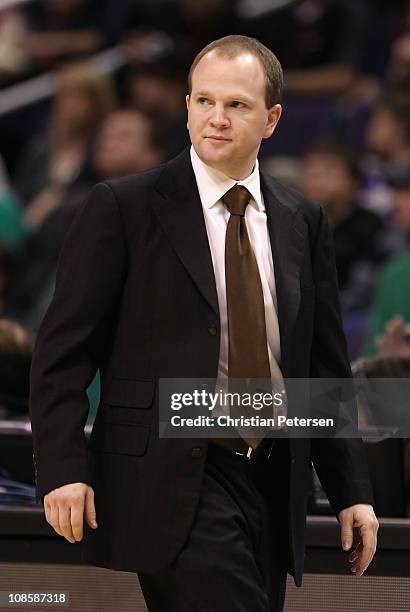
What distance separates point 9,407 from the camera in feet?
12.4

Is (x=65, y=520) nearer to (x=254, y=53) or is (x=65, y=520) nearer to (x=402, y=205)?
(x=254, y=53)

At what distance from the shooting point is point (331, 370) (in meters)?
2.47

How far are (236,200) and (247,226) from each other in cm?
5

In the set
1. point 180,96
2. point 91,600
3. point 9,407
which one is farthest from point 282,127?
point 91,600

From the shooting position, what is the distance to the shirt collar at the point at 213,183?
237 cm

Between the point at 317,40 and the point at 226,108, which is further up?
the point at 317,40

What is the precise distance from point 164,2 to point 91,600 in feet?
18.5

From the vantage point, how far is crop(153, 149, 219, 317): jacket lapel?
228cm

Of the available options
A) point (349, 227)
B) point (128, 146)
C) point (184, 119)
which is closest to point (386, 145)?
point (349, 227)

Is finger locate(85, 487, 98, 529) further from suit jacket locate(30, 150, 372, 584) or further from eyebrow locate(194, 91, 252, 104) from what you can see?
eyebrow locate(194, 91, 252, 104)

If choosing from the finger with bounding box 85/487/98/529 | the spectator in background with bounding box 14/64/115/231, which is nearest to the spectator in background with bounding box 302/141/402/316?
the spectator in background with bounding box 14/64/115/231

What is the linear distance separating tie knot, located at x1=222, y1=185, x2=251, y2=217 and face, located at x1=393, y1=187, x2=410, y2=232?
3.43 m

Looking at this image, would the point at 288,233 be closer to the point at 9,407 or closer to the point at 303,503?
the point at 303,503

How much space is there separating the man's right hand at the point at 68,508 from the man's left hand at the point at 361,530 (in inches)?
20.2
